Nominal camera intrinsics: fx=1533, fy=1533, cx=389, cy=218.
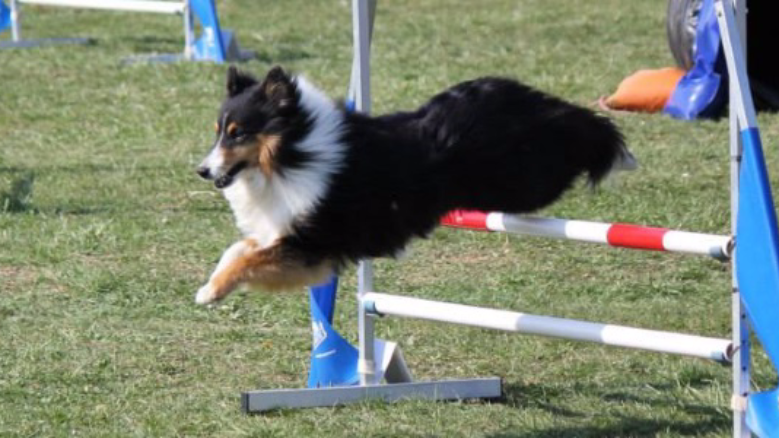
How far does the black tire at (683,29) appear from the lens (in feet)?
35.7

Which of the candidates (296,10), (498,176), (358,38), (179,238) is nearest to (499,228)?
(498,176)

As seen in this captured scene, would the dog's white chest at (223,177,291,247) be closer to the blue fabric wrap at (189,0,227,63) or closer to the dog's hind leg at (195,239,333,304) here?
the dog's hind leg at (195,239,333,304)

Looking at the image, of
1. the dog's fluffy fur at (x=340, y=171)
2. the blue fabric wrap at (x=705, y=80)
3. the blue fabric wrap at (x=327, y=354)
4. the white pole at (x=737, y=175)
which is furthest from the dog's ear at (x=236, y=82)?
the blue fabric wrap at (x=705, y=80)

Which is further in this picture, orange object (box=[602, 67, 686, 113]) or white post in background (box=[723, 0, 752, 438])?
orange object (box=[602, 67, 686, 113])

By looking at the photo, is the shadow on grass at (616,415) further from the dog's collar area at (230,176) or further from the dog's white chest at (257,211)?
the dog's collar area at (230,176)

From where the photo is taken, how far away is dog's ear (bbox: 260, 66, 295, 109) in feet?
15.7

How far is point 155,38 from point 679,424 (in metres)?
10.7

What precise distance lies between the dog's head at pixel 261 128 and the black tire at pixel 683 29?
6458 mm

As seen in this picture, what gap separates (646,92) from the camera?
426 inches

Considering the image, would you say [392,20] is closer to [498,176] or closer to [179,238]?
[179,238]

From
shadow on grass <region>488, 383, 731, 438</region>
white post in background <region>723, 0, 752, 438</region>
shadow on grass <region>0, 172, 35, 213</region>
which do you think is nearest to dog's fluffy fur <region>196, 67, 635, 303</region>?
shadow on grass <region>488, 383, 731, 438</region>

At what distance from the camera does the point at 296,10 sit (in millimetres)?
17016

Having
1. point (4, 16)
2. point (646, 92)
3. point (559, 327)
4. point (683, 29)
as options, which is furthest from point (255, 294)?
point (4, 16)

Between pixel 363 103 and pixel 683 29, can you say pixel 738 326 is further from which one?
pixel 683 29
